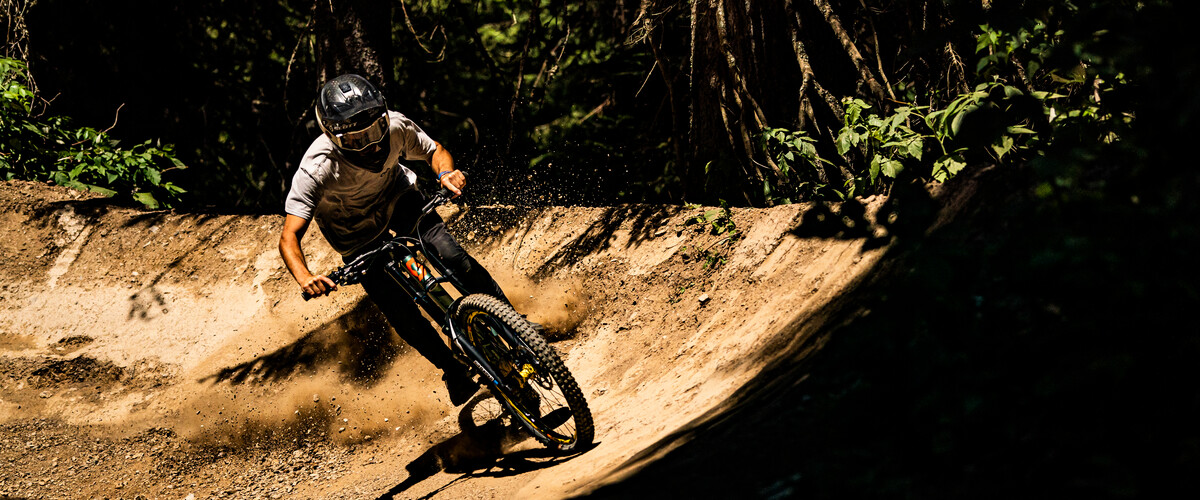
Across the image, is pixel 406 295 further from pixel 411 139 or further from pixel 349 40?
pixel 349 40

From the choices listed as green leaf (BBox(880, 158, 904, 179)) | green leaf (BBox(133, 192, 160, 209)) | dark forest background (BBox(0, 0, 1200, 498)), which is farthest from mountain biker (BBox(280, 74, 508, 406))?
green leaf (BBox(133, 192, 160, 209))

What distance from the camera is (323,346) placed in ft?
22.2

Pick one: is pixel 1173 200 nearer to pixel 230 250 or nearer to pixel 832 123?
→ pixel 832 123

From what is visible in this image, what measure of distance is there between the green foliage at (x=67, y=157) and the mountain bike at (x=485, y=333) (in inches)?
239

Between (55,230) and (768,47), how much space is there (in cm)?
773

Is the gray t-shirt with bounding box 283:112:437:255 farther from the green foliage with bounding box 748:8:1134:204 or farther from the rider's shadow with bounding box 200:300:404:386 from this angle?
the green foliage with bounding box 748:8:1134:204

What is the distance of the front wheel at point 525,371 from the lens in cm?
414

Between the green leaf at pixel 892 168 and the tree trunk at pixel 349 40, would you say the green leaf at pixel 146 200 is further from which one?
the green leaf at pixel 892 168

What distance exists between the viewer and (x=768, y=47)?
21.2 feet

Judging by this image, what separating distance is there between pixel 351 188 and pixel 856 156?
394cm

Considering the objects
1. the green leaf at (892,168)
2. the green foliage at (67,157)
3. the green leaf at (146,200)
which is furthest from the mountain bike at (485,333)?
the green foliage at (67,157)

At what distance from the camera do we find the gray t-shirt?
444 cm

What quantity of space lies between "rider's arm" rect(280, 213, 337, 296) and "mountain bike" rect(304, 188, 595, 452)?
16cm

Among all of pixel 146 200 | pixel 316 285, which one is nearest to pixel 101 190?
pixel 146 200
